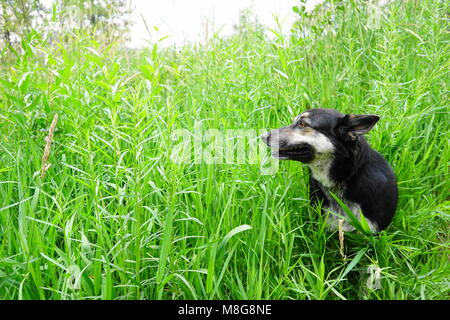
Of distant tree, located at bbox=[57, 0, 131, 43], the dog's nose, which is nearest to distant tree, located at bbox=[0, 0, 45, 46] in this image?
distant tree, located at bbox=[57, 0, 131, 43]

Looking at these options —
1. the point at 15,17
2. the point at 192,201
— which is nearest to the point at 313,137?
the point at 192,201

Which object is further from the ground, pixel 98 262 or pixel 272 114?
pixel 272 114

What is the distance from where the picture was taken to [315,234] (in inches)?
94.3

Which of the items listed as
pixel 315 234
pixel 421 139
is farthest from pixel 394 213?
pixel 421 139

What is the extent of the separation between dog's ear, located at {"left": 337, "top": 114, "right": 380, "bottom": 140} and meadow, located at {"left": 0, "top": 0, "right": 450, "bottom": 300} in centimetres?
49

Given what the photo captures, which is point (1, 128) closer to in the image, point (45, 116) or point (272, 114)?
point (45, 116)

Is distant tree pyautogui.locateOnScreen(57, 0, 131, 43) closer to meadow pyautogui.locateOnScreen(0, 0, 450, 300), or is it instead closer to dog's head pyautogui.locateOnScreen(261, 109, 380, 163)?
meadow pyautogui.locateOnScreen(0, 0, 450, 300)

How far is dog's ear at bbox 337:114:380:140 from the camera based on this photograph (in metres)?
2.38

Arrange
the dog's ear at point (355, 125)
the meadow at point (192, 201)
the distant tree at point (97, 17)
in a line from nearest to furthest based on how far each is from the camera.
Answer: the meadow at point (192, 201) < the dog's ear at point (355, 125) < the distant tree at point (97, 17)

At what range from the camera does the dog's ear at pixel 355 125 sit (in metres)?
2.38

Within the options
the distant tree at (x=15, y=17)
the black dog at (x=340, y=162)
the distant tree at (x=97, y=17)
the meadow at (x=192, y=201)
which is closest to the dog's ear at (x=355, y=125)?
the black dog at (x=340, y=162)

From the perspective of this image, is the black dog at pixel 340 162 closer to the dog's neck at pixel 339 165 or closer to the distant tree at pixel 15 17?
the dog's neck at pixel 339 165

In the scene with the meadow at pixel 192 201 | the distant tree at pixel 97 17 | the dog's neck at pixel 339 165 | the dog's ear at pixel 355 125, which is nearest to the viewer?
the meadow at pixel 192 201
